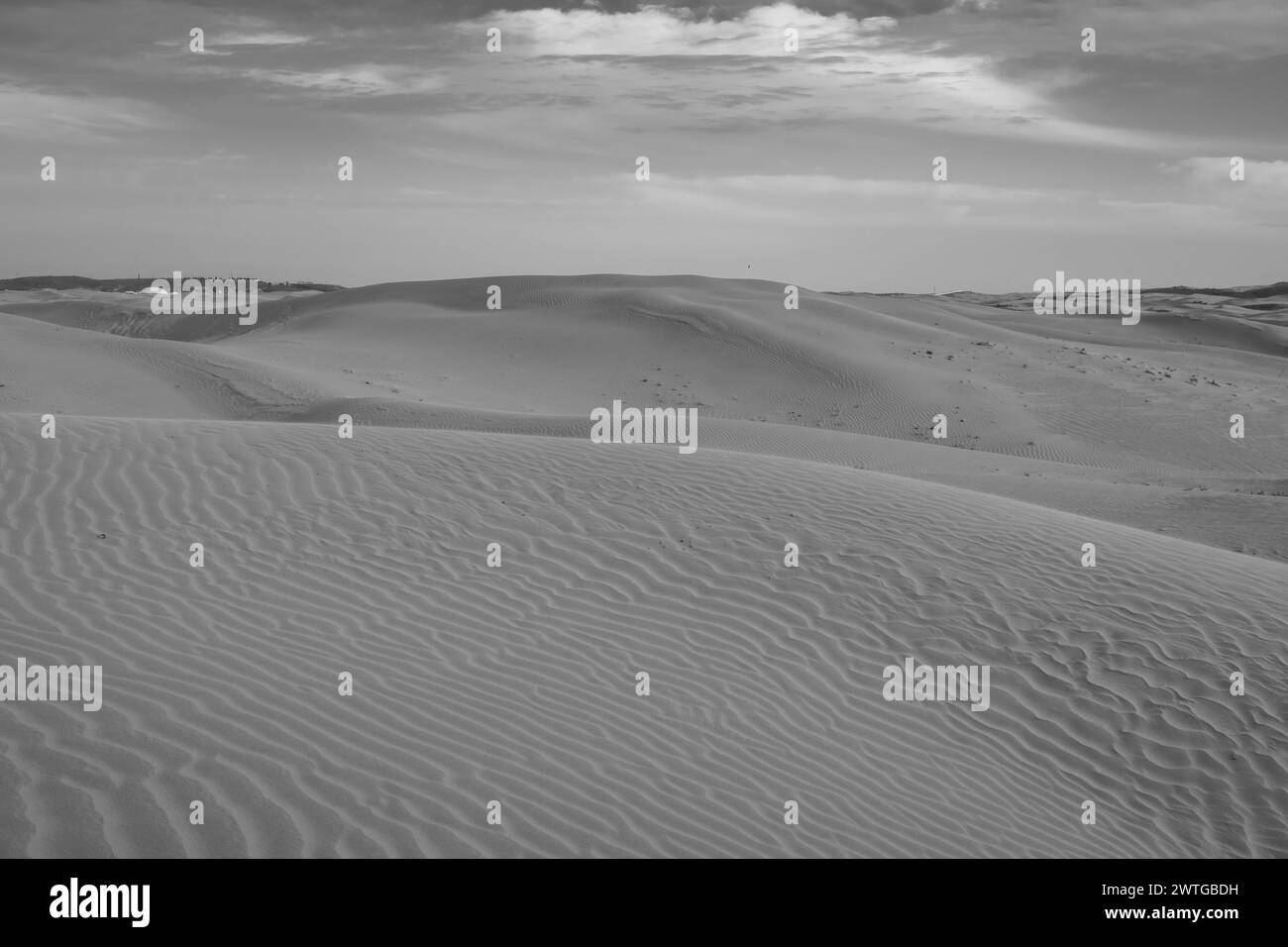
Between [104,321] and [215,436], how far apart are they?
48329 mm

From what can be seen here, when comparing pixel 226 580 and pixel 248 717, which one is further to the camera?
pixel 226 580

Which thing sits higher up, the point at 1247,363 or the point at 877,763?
the point at 1247,363

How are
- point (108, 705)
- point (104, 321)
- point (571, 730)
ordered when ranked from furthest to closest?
point (104, 321), point (571, 730), point (108, 705)

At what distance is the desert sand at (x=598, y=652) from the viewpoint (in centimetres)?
460

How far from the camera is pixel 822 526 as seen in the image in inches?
370

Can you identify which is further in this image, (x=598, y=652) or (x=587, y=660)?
(x=598, y=652)

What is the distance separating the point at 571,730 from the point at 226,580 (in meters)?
2.98

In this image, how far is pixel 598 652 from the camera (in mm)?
6711

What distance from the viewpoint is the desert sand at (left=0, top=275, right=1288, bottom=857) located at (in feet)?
15.1

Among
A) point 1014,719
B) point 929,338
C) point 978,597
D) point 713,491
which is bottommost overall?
point 1014,719
